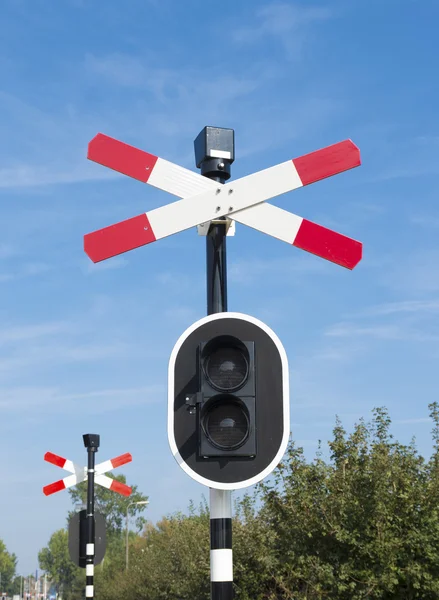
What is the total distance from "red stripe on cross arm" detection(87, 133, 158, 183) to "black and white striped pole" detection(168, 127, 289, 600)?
3.03 feet

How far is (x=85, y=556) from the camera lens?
43.9ft

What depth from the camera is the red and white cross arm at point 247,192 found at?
437 cm

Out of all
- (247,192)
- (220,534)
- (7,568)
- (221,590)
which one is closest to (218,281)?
(247,192)

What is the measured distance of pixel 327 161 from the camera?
446 centimetres

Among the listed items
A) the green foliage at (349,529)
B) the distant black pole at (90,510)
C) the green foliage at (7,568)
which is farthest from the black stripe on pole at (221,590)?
the green foliage at (7,568)

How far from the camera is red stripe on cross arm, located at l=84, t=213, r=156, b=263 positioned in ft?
13.9

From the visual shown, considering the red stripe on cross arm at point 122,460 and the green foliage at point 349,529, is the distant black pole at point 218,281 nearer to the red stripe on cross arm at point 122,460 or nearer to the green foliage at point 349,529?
the green foliage at point 349,529

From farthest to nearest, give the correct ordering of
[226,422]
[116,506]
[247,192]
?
[116,506]
[247,192]
[226,422]

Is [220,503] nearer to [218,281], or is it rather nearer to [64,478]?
[218,281]

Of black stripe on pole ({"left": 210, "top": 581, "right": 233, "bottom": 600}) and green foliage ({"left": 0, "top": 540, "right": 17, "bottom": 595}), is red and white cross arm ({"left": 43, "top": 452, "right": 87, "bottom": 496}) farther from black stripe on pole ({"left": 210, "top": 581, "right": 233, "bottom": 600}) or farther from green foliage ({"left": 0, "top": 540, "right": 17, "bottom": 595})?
green foliage ({"left": 0, "top": 540, "right": 17, "bottom": 595})

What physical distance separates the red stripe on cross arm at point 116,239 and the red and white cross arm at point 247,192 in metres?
0.06

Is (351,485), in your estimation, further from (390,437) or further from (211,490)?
(211,490)

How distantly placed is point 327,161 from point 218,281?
34.2 inches

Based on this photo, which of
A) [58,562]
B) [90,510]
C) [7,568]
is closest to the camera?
[90,510]
